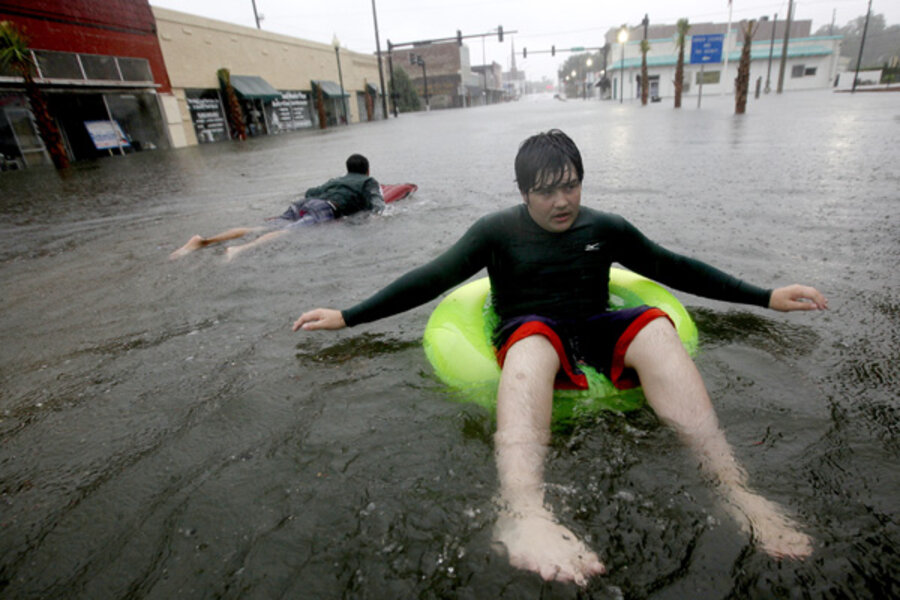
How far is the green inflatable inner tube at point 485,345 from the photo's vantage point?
6.68ft

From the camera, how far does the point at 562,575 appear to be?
1.33 metres

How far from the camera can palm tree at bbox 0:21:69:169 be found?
45.7 feet

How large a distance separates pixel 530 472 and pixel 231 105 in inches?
1063

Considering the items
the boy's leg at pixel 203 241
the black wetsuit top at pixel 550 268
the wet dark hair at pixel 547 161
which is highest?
the wet dark hair at pixel 547 161

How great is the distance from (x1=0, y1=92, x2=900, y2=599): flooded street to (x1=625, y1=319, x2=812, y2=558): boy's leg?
0.06 meters

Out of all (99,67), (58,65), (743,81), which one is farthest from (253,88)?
(743,81)

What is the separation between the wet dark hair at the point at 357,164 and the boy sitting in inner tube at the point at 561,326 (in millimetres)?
4251

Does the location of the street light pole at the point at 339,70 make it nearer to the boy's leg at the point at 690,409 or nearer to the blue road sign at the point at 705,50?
the blue road sign at the point at 705,50

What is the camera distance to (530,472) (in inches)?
63.7

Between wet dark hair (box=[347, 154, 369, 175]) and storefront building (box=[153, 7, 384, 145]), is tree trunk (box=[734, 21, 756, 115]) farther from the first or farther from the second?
storefront building (box=[153, 7, 384, 145])

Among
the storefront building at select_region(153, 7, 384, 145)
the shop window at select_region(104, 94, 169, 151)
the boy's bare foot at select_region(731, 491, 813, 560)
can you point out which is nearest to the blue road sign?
the storefront building at select_region(153, 7, 384, 145)

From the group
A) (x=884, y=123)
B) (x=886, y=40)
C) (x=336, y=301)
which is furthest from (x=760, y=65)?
(x=336, y=301)

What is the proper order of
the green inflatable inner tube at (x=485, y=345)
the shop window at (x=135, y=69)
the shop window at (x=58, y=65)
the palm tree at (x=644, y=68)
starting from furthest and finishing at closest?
the palm tree at (x=644, y=68) → the shop window at (x=135, y=69) → the shop window at (x=58, y=65) → the green inflatable inner tube at (x=485, y=345)

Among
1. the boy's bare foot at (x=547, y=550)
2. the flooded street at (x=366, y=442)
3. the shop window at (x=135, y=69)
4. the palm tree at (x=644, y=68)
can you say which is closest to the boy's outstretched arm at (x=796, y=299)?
the flooded street at (x=366, y=442)
